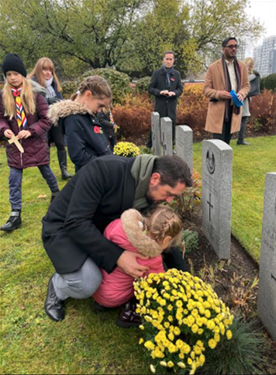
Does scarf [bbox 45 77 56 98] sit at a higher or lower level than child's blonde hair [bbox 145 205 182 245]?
higher

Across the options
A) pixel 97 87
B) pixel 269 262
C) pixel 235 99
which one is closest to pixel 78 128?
pixel 97 87

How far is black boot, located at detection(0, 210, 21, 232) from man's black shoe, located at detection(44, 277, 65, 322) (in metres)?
1.41

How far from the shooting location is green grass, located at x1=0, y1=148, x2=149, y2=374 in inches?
71.4

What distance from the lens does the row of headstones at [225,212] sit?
1816mm

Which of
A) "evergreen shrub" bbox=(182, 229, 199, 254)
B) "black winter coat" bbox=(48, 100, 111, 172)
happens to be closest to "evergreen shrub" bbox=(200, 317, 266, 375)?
"evergreen shrub" bbox=(182, 229, 199, 254)

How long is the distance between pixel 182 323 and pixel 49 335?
1037 mm

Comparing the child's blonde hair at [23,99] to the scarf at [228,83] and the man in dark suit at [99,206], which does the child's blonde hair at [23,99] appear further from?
the scarf at [228,83]

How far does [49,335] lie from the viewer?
2043 mm

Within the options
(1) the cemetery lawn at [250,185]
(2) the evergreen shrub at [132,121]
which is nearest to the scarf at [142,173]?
(1) the cemetery lawn at [250,185]

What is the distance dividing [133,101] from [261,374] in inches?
328

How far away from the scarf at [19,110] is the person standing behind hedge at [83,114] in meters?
0.63

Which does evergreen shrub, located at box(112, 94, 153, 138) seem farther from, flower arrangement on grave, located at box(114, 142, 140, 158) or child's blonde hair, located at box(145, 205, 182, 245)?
child's blonde hair, located at box(145, 205, 182, 245)

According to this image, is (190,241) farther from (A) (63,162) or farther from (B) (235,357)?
(A) (63,162)

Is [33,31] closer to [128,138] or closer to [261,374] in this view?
[128,138]
